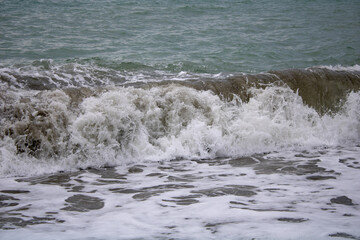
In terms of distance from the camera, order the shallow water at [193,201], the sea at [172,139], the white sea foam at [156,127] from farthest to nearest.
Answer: the white sea foam at [156,127]
the sea at [172,139]
the shallow water at [193,201]

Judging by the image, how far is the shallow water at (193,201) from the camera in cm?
317

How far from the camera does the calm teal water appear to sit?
10820 mm

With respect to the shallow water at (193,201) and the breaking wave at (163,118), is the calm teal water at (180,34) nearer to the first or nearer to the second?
the breaking wave at (163,118)

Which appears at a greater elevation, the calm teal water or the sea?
the calm teal water

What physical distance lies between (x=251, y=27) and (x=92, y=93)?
9723 mm

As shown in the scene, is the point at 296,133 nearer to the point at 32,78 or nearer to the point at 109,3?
the point at 32,78

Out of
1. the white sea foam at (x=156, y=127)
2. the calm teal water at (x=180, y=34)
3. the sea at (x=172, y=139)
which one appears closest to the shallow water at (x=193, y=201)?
the sea at (x=172, y=139)

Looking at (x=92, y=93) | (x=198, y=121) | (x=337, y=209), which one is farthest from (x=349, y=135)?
(x=92, y=93)

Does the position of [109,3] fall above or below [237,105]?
above

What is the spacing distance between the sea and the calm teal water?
0.33 ft

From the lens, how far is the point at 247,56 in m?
11.9

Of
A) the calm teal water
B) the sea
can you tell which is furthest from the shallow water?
the calm teal water

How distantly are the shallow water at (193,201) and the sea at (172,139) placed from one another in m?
0.02

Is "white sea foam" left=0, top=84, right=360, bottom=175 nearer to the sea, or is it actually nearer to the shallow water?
the sea
